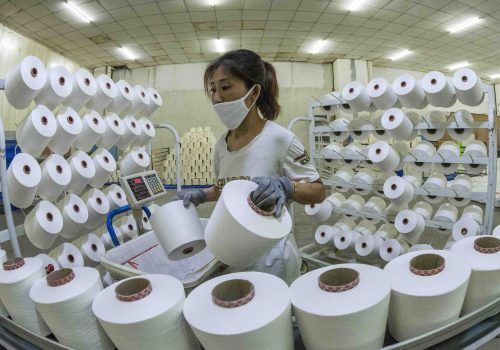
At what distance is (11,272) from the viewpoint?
996mm

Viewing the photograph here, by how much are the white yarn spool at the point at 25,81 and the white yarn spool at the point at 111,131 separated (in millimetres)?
592

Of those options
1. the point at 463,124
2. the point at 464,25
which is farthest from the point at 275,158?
the point at 464,25

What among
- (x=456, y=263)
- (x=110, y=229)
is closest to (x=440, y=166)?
(x=456, y=263)

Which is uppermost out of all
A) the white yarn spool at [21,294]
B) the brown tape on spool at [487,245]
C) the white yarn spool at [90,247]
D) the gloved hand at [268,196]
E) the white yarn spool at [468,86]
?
the white yarn spool at [468,86]

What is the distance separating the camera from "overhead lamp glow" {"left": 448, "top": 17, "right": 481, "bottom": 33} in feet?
22.3

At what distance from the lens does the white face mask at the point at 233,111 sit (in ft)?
4.05

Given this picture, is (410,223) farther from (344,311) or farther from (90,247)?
(90,247)

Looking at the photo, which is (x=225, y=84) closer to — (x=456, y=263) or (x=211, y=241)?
(x=211, y=241)

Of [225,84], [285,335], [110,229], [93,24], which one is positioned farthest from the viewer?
[93,24]

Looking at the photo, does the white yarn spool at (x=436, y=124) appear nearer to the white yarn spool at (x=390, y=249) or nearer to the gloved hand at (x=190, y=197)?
the white yarn spool at (x=390, y=249)

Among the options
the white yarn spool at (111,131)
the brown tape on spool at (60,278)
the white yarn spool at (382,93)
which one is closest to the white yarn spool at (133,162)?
the white yarn spool at (111,131)

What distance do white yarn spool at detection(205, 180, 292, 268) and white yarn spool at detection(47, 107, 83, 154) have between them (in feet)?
4.96

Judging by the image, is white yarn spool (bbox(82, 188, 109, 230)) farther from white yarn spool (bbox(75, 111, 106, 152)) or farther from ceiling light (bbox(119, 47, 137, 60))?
ceiling light (bbox(119, 47, 137, 60))

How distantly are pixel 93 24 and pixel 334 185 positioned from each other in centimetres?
665
